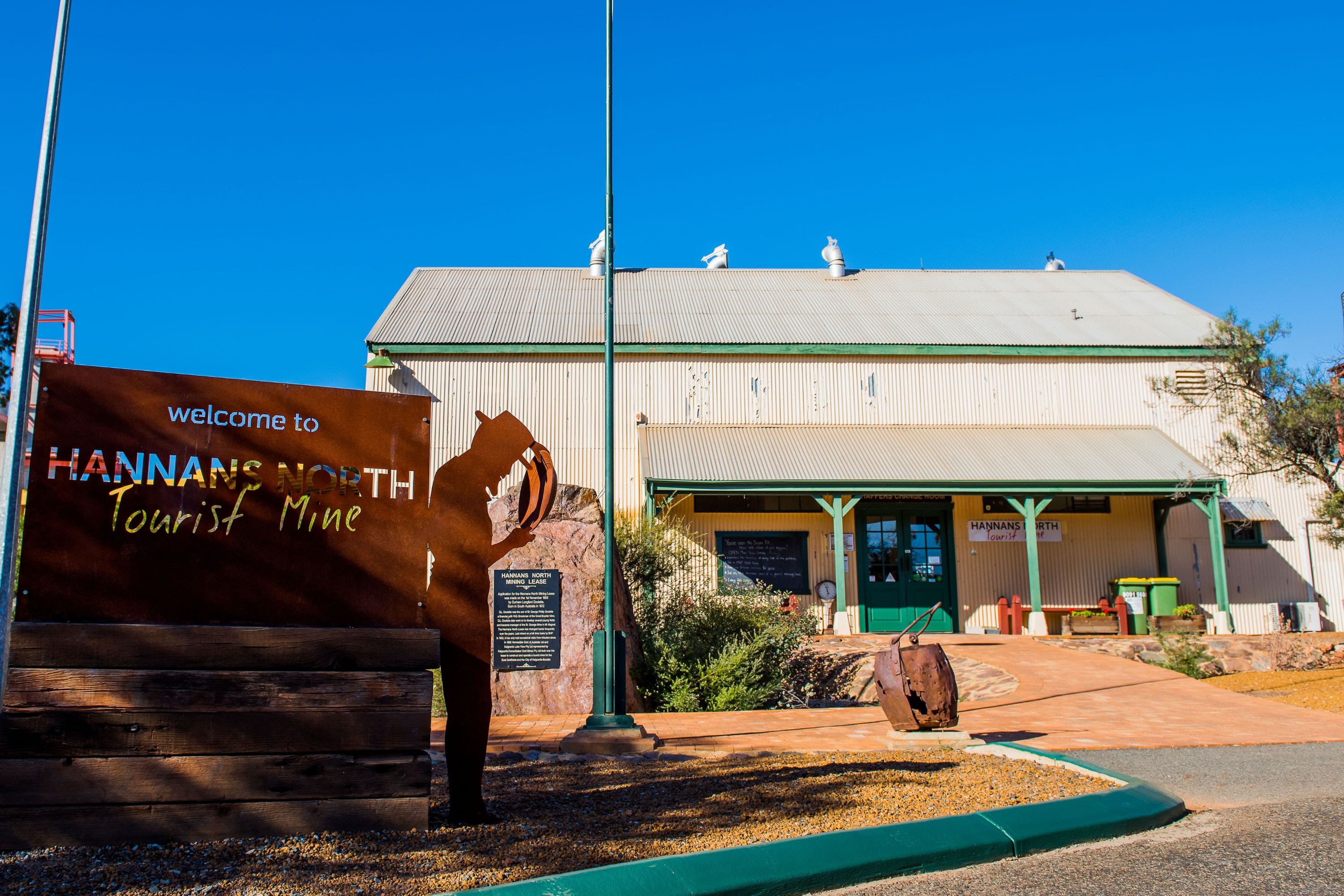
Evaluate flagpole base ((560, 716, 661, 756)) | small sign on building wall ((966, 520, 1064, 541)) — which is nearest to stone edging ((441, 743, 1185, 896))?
flagpole base ((560, 716, 661, 756))

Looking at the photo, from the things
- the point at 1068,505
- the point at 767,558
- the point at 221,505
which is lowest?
the point at 221,505

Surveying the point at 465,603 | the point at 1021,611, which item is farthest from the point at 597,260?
the point at 465,603

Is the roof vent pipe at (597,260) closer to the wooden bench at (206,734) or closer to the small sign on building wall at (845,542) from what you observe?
the small sign on building wall at (845,542)

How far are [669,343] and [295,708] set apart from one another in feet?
58.0

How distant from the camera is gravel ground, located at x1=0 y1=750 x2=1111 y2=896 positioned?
388cm

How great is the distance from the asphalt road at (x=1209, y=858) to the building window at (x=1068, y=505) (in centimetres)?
1454

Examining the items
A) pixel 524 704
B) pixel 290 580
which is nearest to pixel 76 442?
pixel 290 580

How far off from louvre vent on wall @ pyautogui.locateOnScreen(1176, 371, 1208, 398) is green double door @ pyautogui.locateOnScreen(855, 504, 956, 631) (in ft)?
20.6

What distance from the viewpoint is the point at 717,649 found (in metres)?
12.6

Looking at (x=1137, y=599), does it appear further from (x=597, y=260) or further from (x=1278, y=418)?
(x=597, y=260)

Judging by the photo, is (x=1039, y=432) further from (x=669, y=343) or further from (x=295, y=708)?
(x=295, y=708)

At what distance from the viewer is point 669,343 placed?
858 inches

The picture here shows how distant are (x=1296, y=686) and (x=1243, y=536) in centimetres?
899

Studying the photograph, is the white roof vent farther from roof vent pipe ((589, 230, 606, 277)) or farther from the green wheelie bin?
the green wheelie bin
